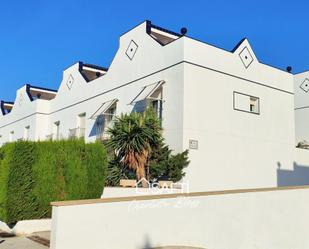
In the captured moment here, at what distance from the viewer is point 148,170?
14.8 meters

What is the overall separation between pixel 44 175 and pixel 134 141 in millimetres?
4205

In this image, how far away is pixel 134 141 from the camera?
1416 centimetres

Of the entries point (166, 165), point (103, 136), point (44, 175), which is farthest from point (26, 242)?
point (103, 136)

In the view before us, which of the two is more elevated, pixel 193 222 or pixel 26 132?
pixel 26 132

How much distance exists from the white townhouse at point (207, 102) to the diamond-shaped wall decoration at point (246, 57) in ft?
0.17

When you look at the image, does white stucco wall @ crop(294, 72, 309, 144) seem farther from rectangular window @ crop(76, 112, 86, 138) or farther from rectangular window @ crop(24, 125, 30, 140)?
rectangular window @ crop(24, 125, 30, 140)

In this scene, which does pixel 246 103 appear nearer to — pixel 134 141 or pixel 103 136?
pixel 134 141

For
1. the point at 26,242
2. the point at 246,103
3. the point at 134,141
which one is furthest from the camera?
the point at 246,103

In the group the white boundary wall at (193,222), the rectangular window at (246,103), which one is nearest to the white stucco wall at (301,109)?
the rectangular window at (246,103)

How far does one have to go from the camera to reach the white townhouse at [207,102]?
15.5m

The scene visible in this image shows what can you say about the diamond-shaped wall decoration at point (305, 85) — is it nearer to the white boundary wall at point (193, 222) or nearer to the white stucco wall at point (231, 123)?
the white stucco wall at point (231, 123)

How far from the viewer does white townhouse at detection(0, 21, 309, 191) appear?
15539mm

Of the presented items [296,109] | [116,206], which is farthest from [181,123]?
[296,109]

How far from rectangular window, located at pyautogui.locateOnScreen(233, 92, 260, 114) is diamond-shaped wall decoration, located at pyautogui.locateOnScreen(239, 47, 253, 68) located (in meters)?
1.61
